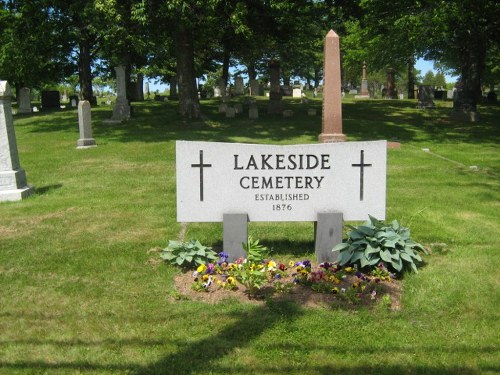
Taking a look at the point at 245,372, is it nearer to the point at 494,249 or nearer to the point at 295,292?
the point at 295,292

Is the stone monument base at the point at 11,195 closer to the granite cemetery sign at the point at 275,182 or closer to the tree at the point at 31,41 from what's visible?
the granite cemetery sign at the point at 275,182

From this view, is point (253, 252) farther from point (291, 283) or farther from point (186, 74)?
point (186, 74)

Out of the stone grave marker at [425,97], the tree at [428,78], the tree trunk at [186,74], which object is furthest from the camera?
the tree at [428,78]

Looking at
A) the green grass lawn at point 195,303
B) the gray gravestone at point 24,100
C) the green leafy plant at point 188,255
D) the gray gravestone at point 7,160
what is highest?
the gray gravestone at point 24,100

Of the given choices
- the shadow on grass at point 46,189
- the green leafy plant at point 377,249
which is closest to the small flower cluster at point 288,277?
the green leafy plant at point 377,249

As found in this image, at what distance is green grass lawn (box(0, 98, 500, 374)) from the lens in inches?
150

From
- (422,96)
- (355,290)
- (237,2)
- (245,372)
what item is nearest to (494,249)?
(355,290)

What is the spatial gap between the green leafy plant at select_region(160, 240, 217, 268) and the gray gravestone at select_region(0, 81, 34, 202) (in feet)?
16.1

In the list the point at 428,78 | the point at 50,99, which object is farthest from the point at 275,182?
the point at 428,78

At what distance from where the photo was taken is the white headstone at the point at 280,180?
548cm

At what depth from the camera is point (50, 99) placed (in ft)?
117

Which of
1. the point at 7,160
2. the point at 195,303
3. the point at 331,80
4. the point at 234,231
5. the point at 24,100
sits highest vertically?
the point at 331,80

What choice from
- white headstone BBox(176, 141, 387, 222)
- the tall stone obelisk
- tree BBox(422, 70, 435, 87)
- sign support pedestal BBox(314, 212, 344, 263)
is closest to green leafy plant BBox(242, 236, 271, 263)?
white headstone BBox(176, 141, 387, 222)

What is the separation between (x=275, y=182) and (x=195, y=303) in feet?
5.26
